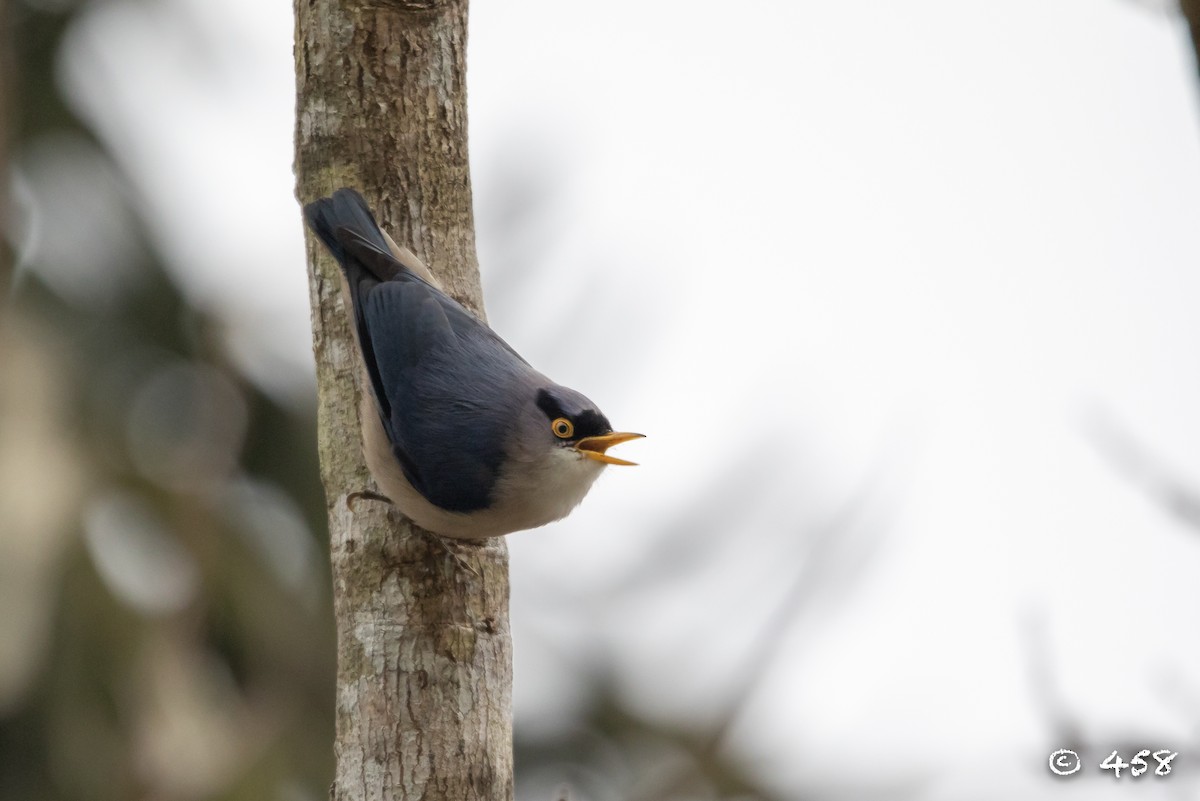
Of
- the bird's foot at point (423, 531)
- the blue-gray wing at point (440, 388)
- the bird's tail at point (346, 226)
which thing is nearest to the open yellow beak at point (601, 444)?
the blue-gray wing at point (440, 388)

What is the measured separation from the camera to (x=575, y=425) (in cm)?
379

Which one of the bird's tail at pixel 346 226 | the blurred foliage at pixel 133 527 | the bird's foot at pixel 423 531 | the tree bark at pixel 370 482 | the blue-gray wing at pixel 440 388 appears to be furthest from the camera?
the blurred foliage at pixel 133 527

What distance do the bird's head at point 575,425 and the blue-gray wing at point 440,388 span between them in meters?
0.10

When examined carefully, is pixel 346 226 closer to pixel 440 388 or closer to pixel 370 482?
pixel 440 388

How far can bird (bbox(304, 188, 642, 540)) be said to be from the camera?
3.56 meters

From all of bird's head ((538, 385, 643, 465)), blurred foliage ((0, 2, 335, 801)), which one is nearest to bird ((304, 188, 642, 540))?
bird's head ((538, 385, 643, 465))

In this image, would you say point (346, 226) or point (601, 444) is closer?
point (346, 226)

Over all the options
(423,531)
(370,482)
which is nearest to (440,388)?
(370,482)

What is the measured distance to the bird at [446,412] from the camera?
3.56 m

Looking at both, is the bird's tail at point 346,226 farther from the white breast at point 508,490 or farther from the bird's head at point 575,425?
the bird's head at point 575,425

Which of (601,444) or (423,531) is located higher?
(601,444)

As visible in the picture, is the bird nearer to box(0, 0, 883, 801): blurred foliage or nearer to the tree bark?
the tree bark

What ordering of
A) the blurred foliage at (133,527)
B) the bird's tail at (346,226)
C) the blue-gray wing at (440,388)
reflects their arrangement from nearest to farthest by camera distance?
the blue-gray wing at (440,388) → the bird's tail at (346,226) → the blurred foliage at (133,527)

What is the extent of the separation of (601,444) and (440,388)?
0.47 m
